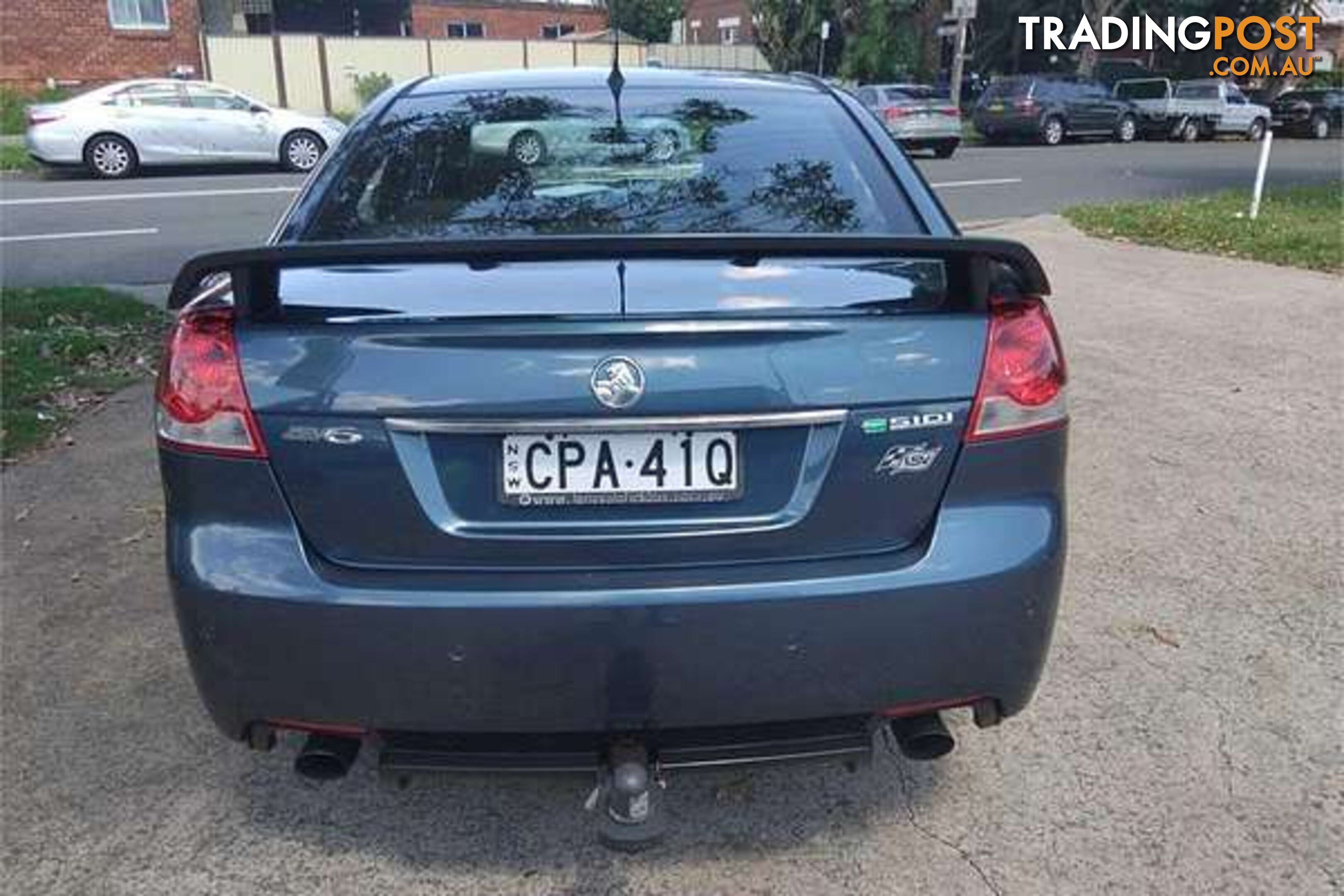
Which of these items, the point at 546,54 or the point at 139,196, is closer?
the point at 139,196

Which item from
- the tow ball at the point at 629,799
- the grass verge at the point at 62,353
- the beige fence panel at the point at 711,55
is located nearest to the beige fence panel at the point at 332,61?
the beige fence panel at the point at 711,55

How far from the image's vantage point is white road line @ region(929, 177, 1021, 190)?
1714 centimetres

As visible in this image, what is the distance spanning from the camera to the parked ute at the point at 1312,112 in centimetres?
3331

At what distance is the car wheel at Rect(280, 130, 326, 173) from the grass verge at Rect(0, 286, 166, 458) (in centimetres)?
1040

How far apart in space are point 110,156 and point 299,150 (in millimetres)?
2740

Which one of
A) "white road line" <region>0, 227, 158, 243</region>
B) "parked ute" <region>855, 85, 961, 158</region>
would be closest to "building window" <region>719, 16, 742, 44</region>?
"parked ute" <region>855, 85, 961, 158</region>

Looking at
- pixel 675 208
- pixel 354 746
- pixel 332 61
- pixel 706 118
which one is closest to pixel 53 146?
pixel 332 61

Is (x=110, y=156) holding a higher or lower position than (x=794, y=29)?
lower

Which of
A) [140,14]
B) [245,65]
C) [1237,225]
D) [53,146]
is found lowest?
[1237,225]

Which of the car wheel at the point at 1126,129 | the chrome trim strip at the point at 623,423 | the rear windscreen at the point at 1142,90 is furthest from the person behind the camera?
the rear windscreen at the point at 1142,90

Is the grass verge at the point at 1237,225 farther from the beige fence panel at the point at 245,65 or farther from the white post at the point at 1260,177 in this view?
the beige fence panel at the point at 245,65

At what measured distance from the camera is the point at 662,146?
2932 mm

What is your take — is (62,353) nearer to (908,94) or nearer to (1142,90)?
(908,94)

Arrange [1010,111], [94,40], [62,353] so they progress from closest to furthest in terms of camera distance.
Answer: [62,353] < [94,40] < [1010,111]
